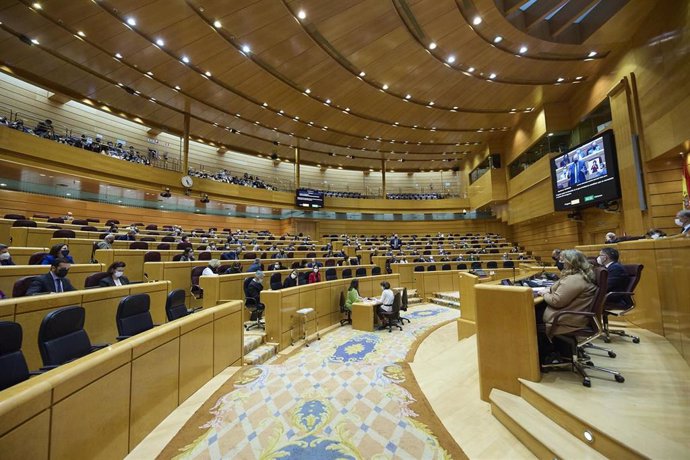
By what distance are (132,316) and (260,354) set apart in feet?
5.97

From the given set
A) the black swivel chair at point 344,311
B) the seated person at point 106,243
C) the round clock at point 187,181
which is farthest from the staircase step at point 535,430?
the round clock at point 187,181

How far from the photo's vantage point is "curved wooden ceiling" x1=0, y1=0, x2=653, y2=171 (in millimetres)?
7758

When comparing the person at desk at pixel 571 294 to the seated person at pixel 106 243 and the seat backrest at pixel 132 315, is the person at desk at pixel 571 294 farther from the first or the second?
the seated person at pixel 106 243

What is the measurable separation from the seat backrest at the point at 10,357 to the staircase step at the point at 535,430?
10.0ft

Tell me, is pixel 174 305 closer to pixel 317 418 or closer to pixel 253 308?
pixel 253 308

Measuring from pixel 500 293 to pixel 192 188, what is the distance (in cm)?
1296

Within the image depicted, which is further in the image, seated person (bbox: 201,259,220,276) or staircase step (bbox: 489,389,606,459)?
seated person (bbox: 201,259,220,276)

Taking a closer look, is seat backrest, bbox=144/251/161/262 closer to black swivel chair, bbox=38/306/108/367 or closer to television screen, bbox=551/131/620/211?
black swivel chair, bbox=38/306/108/367

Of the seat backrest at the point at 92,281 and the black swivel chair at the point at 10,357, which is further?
the seat backrest at the point at 92,281

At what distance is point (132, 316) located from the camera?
9.69 ft

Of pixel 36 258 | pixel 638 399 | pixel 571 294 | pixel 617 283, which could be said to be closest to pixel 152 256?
pixel 36 258

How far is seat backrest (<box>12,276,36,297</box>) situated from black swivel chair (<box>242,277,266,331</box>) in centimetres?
263

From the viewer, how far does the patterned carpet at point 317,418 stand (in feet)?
6.48

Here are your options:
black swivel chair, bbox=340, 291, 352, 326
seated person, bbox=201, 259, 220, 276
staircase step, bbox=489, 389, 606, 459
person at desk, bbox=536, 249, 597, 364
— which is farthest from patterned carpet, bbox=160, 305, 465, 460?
black swivel chair, bbox=340, 291, 352, 326
